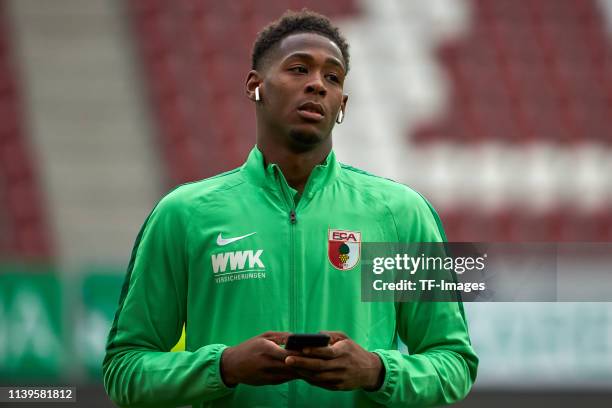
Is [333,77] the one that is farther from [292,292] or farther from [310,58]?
[292,292]

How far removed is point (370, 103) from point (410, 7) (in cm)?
118

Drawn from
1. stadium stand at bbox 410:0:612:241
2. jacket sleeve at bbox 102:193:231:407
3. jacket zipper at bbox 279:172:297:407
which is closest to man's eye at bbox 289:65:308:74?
jacket zipper at bbox 279:172:297:407

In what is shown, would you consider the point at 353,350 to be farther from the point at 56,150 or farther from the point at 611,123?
the point at 611,123

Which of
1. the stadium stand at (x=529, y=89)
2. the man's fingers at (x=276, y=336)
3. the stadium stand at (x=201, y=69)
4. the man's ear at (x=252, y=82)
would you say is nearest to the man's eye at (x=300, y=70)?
the man's ear at (x=252, y=82)

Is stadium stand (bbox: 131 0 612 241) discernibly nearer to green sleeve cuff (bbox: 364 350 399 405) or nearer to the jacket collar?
the jacket collar

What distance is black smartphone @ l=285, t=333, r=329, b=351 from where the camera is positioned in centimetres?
186

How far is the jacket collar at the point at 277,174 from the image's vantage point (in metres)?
2.25

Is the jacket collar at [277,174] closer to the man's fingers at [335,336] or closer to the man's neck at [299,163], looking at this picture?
the man's neck at [299,163]

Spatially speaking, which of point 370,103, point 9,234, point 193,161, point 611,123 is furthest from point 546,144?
point 9,234

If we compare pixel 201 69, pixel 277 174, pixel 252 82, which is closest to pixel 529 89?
pixel 201 69

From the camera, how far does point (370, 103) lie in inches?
406

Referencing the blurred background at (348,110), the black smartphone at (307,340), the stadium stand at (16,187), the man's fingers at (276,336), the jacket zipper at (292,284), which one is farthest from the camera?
the blurred background at (348,110)

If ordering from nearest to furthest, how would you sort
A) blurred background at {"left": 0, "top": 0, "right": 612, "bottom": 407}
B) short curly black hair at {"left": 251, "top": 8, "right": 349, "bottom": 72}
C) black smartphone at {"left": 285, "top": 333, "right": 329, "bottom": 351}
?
black smartphone at {"left": 285, "top": 333, "right": 329, "bottom": 351}
short curly black hair at {"left": 251, "top": 8, "right": 349, "bottom": 72}
blurred background at {"left": 0, "top": 0, "right": 612, "bottom": 407}

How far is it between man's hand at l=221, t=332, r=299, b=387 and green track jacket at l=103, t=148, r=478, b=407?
66 mm
